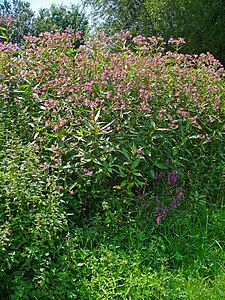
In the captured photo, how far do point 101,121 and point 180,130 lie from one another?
749 millimetres

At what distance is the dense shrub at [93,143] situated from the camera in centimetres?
265

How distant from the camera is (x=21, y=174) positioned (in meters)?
2.71

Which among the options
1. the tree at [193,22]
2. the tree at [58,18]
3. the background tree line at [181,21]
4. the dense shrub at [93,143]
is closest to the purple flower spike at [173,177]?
the dense shrub at [93,143]

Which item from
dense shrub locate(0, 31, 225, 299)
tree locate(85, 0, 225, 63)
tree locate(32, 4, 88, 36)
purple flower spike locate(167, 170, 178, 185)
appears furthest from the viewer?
tree locate(32, 4, 88, 36)

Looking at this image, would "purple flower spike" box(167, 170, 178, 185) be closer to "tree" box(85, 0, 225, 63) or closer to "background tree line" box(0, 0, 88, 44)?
"tree" box(85, 0, 225, 63)

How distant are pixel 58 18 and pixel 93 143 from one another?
14.7 meters

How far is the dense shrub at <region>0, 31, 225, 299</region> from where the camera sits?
8.71 ft

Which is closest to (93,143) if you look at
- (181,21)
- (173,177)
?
(173,177)

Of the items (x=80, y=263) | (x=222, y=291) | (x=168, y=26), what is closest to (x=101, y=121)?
(x=80, y=263)

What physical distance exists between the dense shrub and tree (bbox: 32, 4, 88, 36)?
1214cm

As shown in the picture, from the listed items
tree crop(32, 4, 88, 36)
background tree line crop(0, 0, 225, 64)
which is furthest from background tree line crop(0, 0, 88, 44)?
background tree line crop(0, 0, 225, 64)

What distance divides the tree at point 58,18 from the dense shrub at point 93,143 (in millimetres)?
12142

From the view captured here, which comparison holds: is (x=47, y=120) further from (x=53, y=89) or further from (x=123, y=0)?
(x=123, y=0)

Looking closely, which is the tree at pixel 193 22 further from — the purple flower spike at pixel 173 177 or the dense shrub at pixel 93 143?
the purple flower spike at pixel 173 177
